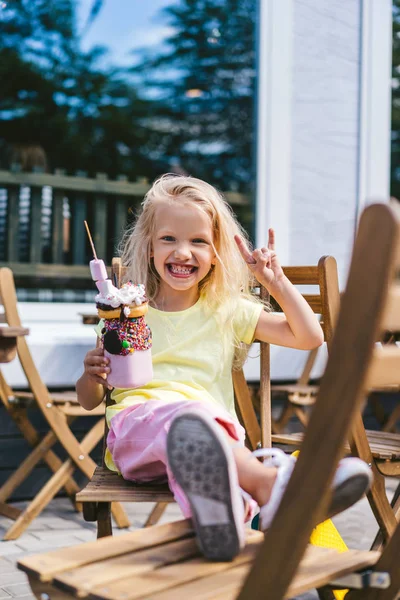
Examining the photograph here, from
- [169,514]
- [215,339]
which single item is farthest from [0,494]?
[215,339]

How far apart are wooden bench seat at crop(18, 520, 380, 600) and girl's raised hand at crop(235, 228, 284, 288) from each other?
842mm

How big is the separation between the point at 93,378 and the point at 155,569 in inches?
29.3

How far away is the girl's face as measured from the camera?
2193 millimetres

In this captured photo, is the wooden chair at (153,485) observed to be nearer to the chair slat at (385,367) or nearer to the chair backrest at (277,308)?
the chair backrest at (277,308)

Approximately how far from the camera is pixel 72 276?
16.2 feet

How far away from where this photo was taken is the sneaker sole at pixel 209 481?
1.32m

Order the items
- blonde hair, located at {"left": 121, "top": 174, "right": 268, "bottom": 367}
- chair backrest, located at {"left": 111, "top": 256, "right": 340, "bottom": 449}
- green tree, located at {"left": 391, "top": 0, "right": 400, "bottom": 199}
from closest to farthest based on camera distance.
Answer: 1. chair backrest, located at {"left": 111, "top": 256, "right": 340, "bottom": 449}
2. blonde hair, located at {"left": 121, "top": 174, "right": 268, "bottom": 367}
3. green tree, located at {"left": 391, "top": 0, "right": 400, "bottom": 199}

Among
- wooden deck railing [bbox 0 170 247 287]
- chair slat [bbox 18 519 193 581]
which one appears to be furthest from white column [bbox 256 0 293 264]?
chair slat [bbox 18 519 193 581]

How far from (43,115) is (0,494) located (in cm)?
327

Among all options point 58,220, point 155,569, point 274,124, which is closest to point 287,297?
point 155,569

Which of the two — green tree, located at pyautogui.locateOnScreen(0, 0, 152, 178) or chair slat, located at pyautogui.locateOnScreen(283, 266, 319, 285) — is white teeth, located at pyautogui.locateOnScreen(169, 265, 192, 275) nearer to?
chair slat, located at pyautogui.locateOnScreen(283, 266, 319, 285)

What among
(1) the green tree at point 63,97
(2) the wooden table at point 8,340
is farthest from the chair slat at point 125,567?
(1) the green tree at point 63,97

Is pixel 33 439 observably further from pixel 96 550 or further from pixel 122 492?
pixel 96 550

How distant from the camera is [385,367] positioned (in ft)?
4.15
